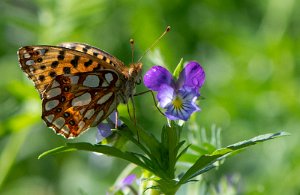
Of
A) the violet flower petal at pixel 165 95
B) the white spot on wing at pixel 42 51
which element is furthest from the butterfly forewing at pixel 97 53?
the violet flower petal at pixel 165 95

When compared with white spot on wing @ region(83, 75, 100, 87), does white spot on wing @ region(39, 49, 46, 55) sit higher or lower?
higher

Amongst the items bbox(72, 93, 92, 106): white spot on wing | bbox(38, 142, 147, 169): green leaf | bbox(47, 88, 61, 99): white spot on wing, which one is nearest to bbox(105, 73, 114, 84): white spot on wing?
bbox(72, 93, 92, 106): white spot on wing

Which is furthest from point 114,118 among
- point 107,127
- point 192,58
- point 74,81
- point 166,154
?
point 192,58

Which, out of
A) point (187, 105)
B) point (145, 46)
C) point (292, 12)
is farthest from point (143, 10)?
point (187, 105)

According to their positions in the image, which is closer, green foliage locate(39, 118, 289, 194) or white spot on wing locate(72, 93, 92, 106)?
green foliage locate(39, 118, 289, 194)

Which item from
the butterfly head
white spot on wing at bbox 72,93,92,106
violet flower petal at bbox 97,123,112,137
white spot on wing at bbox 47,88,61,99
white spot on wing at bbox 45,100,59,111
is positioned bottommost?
violet flower petal at bbox 97,123,112,137

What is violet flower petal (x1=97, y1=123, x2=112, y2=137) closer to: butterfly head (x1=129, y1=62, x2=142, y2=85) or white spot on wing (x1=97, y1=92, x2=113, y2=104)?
white spot on wing (x1=97, y1=92, x2=113, y2=104)
